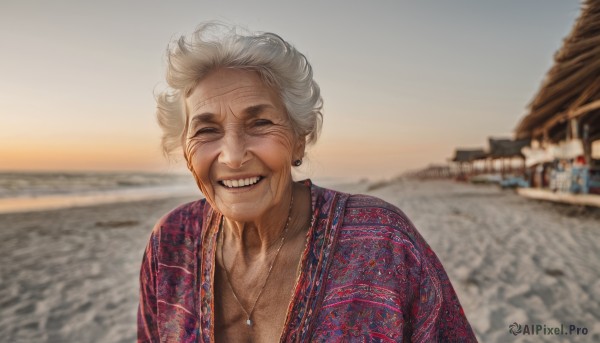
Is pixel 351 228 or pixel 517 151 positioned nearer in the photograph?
pixel 351 228

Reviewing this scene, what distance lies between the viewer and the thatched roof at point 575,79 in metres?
5.93

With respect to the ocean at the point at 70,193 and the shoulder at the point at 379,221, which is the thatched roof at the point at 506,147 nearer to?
the ocean at the point at 70,193

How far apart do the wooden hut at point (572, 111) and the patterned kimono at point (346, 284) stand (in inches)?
234

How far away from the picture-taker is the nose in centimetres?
142

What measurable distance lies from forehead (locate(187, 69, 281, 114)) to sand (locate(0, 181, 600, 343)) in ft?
10.3

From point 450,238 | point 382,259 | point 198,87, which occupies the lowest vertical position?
point 450,238

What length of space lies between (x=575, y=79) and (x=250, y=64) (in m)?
8.41

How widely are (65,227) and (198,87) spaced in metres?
9.43

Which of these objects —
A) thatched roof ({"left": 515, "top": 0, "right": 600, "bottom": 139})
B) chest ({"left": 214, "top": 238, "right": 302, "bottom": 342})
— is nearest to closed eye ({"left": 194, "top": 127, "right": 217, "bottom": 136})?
chest ({"left": 214, "top": 238, "right": 302, "bottom": 342})

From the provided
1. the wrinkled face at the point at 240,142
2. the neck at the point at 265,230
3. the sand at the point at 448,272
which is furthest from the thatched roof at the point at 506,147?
the wrinkled face at the point at 240,142

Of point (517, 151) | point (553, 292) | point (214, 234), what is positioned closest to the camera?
point (214, 234)

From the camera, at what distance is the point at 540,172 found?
13.3m

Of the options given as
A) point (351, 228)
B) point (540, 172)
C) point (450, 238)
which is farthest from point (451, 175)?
point (351, 228)

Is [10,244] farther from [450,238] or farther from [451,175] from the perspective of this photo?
[451,175]
